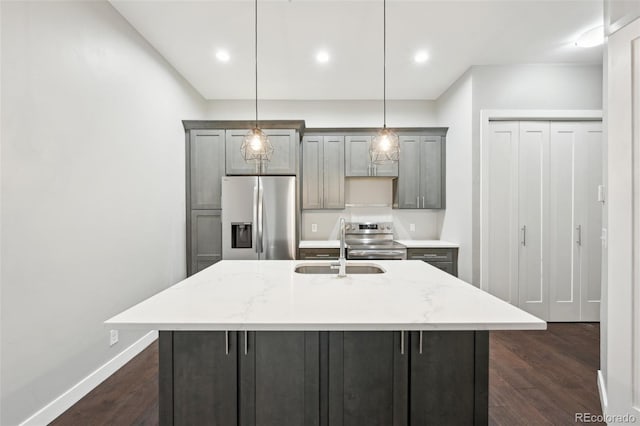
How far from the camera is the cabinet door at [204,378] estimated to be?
1376 mm

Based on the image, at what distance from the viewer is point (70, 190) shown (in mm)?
2072

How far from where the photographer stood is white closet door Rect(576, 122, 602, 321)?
344 cm

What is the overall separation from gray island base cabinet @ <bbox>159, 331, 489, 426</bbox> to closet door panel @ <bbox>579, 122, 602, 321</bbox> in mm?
3052

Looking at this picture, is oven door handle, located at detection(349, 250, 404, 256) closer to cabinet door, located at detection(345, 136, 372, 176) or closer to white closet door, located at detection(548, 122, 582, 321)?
cabinet door, located at detection(345, 136, 372, 176)

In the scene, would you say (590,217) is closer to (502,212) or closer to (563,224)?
(563,224)

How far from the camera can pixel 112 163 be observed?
2.49m

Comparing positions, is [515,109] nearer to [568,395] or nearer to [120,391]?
[568,395]

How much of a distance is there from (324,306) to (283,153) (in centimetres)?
283

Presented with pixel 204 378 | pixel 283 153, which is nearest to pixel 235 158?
pixel 283 153

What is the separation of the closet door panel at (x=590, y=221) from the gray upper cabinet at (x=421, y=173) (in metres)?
1.50

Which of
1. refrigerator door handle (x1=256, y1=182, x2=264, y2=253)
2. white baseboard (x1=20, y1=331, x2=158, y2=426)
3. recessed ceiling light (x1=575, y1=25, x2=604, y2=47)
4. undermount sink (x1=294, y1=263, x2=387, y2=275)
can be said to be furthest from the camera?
refrigerator door handle (x1=256, y1=182, x2=264, y2=253)

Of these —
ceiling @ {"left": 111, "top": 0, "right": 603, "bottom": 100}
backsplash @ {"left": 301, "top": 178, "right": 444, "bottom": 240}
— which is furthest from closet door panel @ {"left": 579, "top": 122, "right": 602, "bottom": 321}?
backsplash @ {"left": 301, "top": 178, "right": 444, "bottom": 240}

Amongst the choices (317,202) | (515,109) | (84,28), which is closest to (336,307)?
(84,28)

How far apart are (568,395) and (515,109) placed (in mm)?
2763
